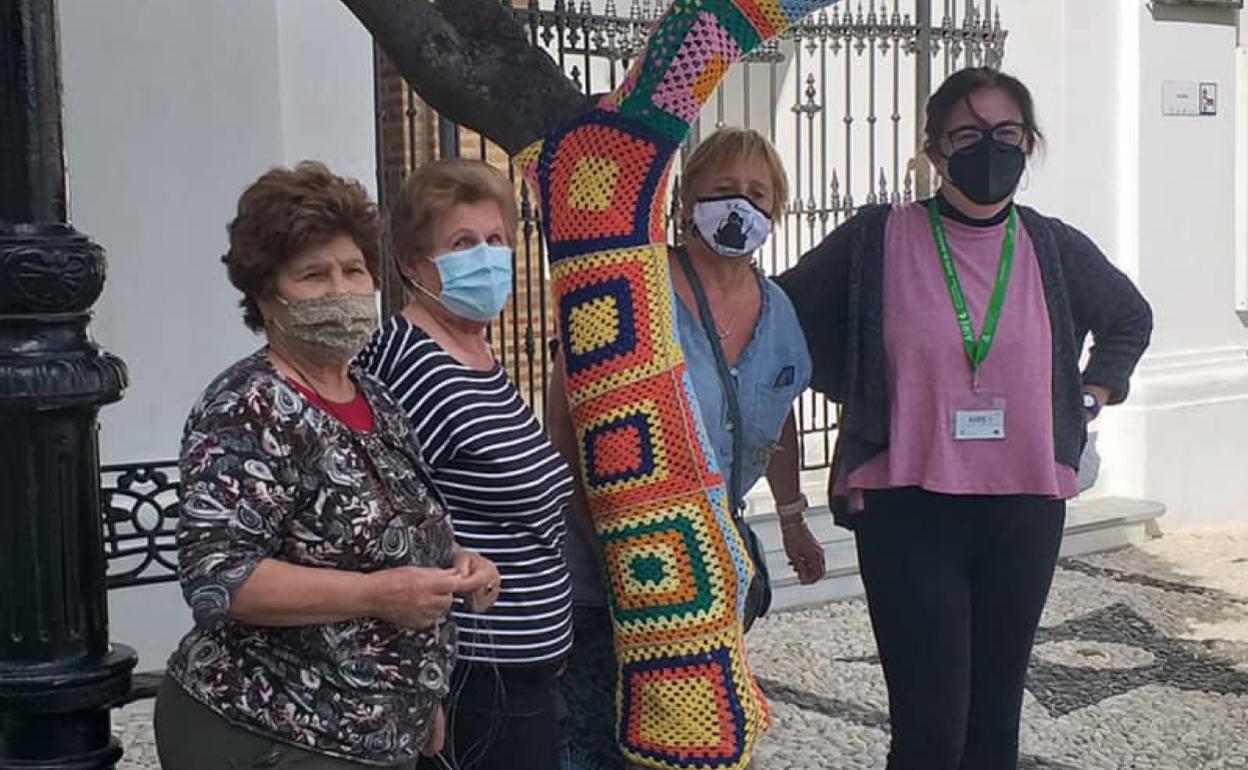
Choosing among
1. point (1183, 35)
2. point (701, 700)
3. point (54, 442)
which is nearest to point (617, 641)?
point (701, 700)

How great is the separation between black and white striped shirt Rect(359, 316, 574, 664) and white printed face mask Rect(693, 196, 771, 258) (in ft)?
2.22

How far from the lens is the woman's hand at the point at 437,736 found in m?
2.69

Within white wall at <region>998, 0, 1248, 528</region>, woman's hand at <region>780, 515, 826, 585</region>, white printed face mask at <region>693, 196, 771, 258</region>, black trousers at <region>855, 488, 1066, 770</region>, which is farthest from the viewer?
white wall at <region>998, 0, 1248, 528</region>

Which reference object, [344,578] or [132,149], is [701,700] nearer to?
[344,578]

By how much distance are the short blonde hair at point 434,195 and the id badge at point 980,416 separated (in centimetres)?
115

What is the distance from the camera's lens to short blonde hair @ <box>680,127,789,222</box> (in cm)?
347

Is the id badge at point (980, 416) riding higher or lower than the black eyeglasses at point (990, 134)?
lower

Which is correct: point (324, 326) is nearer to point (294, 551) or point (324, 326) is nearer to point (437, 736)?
point (294, 551)

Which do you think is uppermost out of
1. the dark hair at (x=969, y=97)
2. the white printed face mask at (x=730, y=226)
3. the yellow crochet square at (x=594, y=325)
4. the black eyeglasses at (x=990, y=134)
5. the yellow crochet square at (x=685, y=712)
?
the dark hair at (x=969, y=97)

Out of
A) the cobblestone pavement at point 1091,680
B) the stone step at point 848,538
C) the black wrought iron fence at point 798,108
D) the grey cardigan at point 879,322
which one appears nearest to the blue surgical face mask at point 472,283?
the grey cardigan at point 879,322

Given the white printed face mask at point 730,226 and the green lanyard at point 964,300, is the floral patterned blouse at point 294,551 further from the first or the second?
the green lanyard at point 964,300

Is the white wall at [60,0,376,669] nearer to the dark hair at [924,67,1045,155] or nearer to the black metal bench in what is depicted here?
the black metal bench

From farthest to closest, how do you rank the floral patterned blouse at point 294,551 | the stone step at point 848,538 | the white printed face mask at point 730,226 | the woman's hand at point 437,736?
1. the stone step at point 848,538
2. the white printed face mask at point 730,226
3. the woman's hand at point 437,736
4. the floral patterned blouse at point 294,551

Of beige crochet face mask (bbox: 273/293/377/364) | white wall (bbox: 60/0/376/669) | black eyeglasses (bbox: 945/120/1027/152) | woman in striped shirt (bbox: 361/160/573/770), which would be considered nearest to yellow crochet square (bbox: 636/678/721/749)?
woman in striped shirt (bbox: 361/160/573/770)
